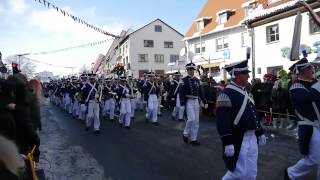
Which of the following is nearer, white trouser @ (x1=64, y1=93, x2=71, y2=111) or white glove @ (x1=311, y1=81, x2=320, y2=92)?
white glove @ (x1=311, y1=81, x2=320, y2=92)

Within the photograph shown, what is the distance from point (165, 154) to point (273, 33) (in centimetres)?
1811

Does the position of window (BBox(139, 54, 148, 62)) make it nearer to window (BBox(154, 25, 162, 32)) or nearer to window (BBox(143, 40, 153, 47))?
window (BBox(143, 40, 153, 47))

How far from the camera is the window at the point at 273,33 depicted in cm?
2552

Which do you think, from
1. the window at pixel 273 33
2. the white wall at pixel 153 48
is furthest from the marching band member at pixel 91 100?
the white wall at pixel 153 48

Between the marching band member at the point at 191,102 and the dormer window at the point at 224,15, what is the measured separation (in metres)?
26.5

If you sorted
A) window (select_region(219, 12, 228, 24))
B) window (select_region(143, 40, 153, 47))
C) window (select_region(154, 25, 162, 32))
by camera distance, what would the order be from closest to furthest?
Result: 1. window (select_region(219, 12, 228, 24))
2. window (select_region(143, 40, 153, 47))
3. window (select_region(154, 25, 162, 32))

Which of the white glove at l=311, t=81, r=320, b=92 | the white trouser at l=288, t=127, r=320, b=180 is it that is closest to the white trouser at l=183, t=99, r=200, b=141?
the white trouser at l=288, t=127, r=320, b=180

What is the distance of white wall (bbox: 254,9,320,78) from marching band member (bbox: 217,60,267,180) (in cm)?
1810

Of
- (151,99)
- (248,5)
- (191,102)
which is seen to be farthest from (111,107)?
(248,5)

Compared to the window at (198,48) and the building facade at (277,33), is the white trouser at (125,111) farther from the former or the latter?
the window at (198,48)

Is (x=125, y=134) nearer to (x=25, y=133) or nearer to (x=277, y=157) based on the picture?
(x=277, y=157)

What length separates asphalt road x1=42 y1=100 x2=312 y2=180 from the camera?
7793 millimetres

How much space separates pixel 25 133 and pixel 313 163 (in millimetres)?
4038

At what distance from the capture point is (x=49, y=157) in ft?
33.1
